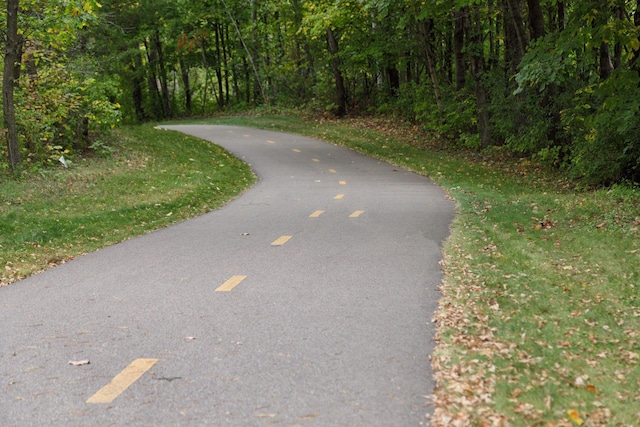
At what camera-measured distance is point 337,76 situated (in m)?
35.1

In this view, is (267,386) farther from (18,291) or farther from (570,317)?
(18,291)

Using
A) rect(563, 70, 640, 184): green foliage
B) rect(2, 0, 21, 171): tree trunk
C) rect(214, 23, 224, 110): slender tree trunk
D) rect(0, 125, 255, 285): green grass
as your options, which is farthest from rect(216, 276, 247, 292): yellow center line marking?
rect(214, 23, 224, 110): slender tree trunk

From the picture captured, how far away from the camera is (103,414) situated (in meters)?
4.23

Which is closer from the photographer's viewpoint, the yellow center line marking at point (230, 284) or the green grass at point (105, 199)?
the yellow center line marking at point (230, 284)

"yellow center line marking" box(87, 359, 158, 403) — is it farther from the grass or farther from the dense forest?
the dense forest

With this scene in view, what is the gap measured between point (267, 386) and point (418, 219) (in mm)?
7652

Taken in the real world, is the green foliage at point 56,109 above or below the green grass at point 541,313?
above

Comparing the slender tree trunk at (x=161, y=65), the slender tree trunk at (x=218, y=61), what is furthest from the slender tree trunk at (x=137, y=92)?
the slender tree trunk at (x=218, y=61)

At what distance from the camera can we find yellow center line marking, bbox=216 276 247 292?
7259mm

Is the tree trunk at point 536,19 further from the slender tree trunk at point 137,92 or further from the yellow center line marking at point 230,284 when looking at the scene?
the slender tree trunk at point 137,92

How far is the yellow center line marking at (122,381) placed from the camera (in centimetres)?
448

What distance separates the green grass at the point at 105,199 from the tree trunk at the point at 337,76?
1362 centimetres

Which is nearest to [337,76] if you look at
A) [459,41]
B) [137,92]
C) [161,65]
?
[459,41]

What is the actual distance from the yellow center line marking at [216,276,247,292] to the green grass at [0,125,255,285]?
309 centimetres
